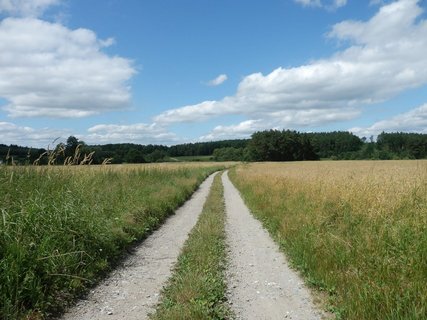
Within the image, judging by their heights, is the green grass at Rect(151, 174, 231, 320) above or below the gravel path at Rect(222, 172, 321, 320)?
above

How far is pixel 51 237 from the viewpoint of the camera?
21.6 feet

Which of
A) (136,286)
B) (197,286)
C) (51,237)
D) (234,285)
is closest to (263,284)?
(234,285)

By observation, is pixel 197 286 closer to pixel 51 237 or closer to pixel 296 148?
pixel 51 237

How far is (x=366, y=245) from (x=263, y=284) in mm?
1931

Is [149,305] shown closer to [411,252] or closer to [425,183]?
[411,252]

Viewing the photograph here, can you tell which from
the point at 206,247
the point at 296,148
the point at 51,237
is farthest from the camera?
the point at 296,148

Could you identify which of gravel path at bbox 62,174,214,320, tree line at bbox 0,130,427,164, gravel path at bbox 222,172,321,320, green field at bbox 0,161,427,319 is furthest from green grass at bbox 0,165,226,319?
tree line at bbox 0,130,427,164

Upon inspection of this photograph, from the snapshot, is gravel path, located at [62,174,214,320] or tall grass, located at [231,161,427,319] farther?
gravel path, located at [62,174,214,320]

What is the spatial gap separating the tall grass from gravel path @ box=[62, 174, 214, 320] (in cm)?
270

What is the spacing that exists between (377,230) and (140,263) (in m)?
4.89

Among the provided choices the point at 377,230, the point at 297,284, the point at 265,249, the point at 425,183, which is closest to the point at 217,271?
the point at 297,284

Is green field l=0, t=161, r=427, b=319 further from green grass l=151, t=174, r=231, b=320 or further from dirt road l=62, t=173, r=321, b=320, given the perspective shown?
dirt road l=62, t=173, r=321, b=320

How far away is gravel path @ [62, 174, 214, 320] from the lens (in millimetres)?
5293

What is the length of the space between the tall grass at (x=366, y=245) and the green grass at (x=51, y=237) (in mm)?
4019
